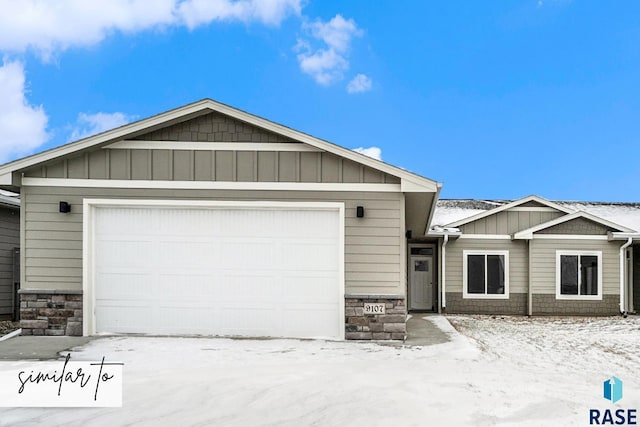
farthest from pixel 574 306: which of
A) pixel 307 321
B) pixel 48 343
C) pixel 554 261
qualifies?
pixel 48 343

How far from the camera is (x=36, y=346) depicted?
792cm

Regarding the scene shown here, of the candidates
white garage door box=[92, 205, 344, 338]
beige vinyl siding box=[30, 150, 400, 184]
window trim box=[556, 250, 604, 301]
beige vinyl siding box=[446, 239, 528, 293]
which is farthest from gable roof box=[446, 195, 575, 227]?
white garage door box=[92, 205, 344, 338]

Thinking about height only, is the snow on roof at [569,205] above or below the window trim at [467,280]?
above

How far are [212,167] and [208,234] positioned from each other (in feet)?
3.60

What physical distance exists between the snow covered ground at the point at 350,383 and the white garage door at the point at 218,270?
1.48ft

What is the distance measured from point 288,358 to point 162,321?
2751 millimetres

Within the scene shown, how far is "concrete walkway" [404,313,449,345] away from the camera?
29.2ft

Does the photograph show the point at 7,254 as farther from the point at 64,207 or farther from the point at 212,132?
the point at 212,132

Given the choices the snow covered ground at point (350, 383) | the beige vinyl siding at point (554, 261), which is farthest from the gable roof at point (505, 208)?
the snow covered ground at point (350, 383)

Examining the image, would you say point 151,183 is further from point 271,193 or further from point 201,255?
point 271,193

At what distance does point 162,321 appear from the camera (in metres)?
8.93

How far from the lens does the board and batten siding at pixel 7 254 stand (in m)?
12.6

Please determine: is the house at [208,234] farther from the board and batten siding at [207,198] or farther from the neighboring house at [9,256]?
the neighboring house at [9,256]

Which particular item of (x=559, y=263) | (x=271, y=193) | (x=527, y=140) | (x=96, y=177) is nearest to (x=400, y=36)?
(x=527, y=140)
